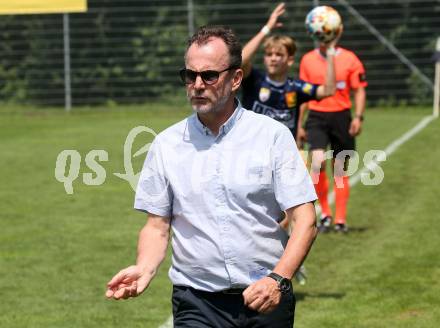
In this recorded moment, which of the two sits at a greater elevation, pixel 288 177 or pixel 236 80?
pixel 236 80

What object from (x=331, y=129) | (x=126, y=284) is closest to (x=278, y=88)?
(x=331, y=129)

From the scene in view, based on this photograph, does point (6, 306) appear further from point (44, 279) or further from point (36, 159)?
point (36, 159)

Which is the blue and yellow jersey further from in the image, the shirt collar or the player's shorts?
the shirt collar

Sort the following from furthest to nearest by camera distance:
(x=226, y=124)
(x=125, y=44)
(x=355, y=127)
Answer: (x=125, y=44)
(x=355, y=127)
(x=226, y=124)

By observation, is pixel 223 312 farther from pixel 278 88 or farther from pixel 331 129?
pixel 331 129

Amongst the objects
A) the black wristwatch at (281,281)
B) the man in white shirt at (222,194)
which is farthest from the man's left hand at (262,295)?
the man in white shirt at (222,194)

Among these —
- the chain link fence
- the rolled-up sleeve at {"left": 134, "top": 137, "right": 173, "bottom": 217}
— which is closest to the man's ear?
the rolled-up sleeve at {"left": 134, "top": 137, "right": 173, "bottom": 217}

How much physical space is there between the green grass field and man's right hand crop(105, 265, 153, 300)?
3.22 meters

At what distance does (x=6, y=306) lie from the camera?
854 centimetres

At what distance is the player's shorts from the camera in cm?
1243

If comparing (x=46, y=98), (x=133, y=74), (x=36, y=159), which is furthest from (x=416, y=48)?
(x=36, y=159)

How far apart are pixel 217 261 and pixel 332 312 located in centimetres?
362

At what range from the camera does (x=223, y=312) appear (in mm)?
4824

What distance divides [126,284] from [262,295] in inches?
24.3
